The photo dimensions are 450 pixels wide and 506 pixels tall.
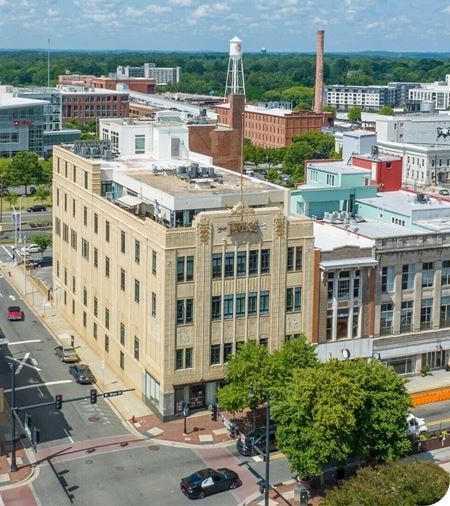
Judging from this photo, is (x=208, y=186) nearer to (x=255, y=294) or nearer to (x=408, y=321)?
(x=255, y=294)

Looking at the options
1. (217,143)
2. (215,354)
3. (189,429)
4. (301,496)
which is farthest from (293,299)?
(217,143)

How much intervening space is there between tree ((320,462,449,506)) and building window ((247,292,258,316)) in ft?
77.1

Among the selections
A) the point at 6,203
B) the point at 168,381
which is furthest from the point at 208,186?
the point at 6,203

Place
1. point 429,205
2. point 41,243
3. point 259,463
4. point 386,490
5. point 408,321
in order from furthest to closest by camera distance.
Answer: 1. point 41,243
2. point 429,205
3. point 408,321
4. point 259,463
5. point 386,490

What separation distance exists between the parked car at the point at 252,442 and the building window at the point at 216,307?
10557mm

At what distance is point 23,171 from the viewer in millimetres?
197000

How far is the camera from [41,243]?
13788 cm

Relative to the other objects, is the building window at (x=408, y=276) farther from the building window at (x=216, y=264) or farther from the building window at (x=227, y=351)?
the building window at (x=216, y=264)

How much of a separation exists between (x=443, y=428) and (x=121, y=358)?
3057 centimetres

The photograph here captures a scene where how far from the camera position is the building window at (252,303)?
81125 millimetres

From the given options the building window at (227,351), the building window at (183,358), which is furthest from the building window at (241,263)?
the building window at (183,358)

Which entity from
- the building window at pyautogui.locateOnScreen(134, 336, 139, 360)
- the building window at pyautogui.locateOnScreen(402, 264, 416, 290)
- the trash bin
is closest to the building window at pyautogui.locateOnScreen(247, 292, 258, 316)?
the building window at pyautogui.locateOnScreen(134, 336, 139, 360)

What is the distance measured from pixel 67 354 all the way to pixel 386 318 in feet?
105

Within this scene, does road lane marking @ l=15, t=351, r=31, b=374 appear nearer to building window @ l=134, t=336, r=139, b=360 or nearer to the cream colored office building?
the cream colored office building
